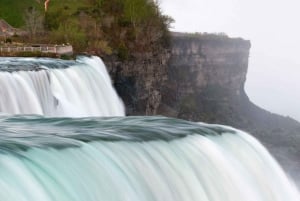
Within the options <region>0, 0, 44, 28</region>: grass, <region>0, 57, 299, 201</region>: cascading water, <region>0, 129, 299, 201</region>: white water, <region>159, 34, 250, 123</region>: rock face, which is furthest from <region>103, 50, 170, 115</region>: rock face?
<region>0, 129, 299, 201</region>: white water

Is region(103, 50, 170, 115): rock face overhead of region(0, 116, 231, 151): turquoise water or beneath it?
beneath

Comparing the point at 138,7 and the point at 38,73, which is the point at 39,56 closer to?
the point at 38,73

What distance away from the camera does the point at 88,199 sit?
1451cm

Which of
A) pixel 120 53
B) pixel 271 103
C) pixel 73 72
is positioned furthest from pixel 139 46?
pixel 271 103

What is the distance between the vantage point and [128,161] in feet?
55.0

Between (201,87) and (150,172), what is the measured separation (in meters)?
56.6

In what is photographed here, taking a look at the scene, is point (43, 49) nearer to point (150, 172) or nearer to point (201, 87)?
point (150, 172)

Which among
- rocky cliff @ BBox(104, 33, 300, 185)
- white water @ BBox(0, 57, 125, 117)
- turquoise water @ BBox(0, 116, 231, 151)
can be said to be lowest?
rocky cliff @ BBox(104, 33, 300, 185)

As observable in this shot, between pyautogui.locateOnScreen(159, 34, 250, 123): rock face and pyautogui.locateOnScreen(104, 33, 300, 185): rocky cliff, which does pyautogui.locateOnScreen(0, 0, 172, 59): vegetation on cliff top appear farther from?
pyautogui.locateOnScreen(159, 34, 250, 123): rock face

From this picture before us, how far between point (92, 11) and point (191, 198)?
159 feet

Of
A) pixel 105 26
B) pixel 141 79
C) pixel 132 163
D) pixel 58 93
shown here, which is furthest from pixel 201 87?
pixel 132 163

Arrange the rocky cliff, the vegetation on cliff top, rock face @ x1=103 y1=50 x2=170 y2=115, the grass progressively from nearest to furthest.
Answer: rock face @ x1=103 y1=50 x2=170 y2=115
the vegetation on cliff top
the rocky cliff
the grass

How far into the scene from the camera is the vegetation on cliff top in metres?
53.1

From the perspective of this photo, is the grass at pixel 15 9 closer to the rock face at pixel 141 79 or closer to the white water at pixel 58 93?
the rock face at pixel 141 79
